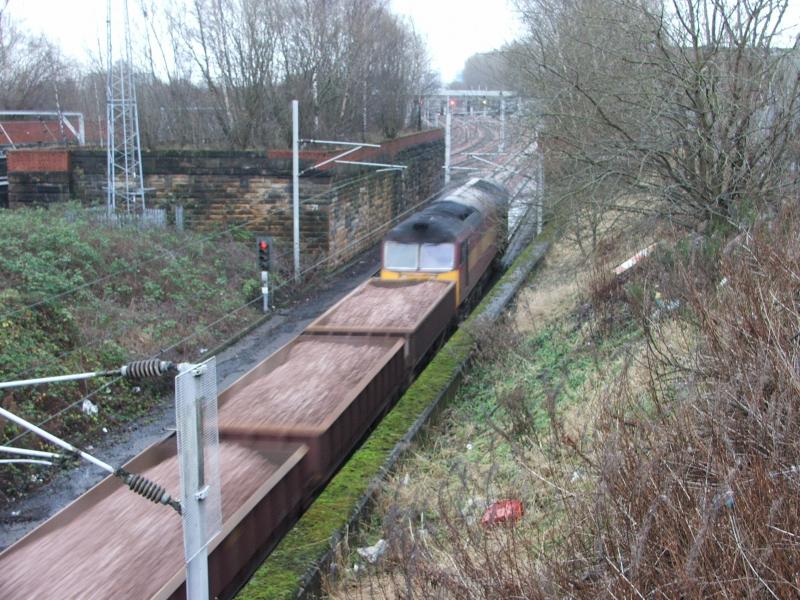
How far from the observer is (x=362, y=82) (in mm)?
31312

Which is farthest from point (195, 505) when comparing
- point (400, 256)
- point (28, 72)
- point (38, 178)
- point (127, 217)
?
point (28, 72)

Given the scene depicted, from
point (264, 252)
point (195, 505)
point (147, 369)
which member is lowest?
point (264, 252)

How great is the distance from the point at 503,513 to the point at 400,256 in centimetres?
1076

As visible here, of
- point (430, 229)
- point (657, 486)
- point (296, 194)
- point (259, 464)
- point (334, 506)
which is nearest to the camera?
point (657, 486)

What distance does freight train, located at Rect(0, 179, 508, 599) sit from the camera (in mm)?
5461

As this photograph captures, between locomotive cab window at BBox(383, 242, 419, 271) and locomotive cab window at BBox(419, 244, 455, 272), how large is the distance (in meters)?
0.19

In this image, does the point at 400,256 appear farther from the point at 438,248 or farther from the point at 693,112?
the point at 693,112

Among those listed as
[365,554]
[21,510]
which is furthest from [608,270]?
[21,510]

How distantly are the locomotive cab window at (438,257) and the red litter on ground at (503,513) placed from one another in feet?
32.8

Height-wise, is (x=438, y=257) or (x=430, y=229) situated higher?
(x=430, y=229)

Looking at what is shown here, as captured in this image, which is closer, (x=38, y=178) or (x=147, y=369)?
(x=147, y=369)

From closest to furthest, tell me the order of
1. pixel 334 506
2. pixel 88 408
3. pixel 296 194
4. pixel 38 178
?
1. pixel 334 506
2. pixel 88 408
3. pixel 296 194
4. pixel 38 178

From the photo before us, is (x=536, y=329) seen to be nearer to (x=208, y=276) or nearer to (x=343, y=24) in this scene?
(x=208, y=276)

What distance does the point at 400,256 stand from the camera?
1580 centimetres
